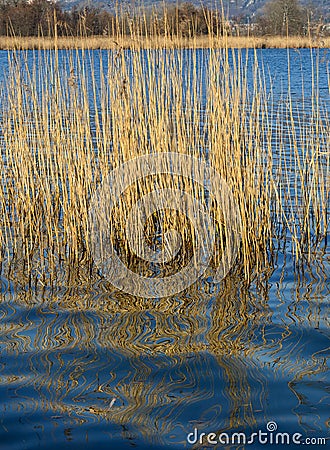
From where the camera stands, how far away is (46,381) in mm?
2295

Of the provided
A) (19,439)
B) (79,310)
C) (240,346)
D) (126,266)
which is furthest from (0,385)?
(126,266)

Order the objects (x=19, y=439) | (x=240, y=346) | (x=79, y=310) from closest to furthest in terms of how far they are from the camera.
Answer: (x=19, y=439) → (x=240, y=346) → (x=79, y=310)

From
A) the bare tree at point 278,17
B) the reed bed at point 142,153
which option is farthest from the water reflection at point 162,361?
the bare tree at point 278,17

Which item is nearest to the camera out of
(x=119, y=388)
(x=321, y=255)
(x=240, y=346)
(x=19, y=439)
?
(x=19, y=439)

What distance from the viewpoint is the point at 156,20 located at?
3.26m

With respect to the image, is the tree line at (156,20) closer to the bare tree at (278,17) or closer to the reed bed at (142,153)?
the bare tree at (278,17)

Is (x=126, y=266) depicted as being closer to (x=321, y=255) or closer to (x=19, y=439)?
(x=321, y=255)

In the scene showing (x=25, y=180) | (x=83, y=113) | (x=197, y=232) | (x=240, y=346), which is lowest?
(x=240, y=346)

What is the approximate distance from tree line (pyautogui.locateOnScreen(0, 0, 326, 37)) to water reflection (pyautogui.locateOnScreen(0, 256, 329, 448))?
4.10 feet

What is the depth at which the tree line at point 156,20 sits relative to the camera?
10.6 feet

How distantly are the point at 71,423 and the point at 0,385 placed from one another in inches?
14.1

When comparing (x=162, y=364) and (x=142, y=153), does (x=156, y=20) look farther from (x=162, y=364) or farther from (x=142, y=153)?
(x=162, y=364)

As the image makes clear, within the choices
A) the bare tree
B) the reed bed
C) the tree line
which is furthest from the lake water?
the bare tree

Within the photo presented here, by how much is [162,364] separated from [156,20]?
1721 millimetres
